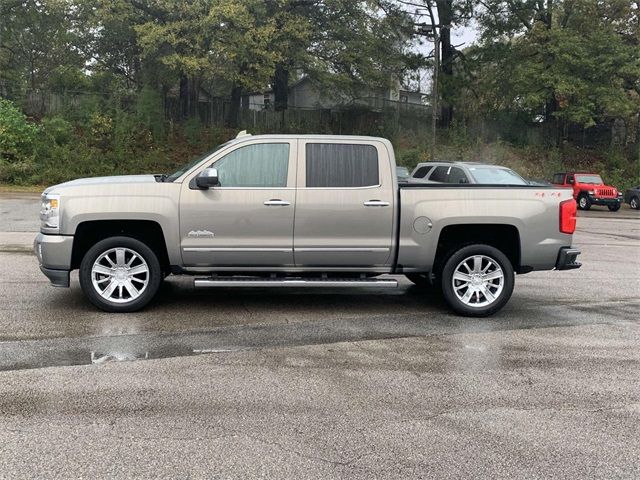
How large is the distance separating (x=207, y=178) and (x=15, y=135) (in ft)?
91.5

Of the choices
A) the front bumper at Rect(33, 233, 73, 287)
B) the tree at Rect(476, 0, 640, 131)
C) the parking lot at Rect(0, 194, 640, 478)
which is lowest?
the parking lot at Rect(0, 194, 640, 478)

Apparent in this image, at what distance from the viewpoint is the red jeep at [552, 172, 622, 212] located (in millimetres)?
28719

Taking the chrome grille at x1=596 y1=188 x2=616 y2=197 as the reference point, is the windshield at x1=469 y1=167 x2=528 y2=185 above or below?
above

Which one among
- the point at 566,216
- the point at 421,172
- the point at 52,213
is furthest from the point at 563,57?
the point at 52,213

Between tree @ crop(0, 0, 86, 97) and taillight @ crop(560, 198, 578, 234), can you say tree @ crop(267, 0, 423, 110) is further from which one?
taillight @ crop(560, 198, 578, 234)

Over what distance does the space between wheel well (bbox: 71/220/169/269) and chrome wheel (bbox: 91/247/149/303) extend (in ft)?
0.87

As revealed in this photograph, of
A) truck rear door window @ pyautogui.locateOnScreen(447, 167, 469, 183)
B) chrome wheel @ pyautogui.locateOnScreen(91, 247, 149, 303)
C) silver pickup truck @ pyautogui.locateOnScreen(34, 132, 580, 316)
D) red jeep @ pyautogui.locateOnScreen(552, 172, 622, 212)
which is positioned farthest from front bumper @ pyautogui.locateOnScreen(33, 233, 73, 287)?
red jeep @ pyautogui.locateOnScreen(552, 172, 622, 212)

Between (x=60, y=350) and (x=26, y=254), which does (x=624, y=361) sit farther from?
(x=26, y=254)

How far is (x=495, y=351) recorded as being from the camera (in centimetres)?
573

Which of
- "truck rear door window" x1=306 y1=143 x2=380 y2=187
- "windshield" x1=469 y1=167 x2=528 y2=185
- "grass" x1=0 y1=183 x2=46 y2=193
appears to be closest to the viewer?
"truck rear door window" x1=306 y1=143 x2=380 y2=187

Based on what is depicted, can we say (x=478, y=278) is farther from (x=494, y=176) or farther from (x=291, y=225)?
(x=494, y=176)

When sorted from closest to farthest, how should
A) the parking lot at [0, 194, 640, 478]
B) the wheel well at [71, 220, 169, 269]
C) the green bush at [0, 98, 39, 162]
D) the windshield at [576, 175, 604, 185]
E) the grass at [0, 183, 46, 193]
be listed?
1. the parking lot at [0, 194, 640, 478]
2. the wheel well at [71, 220, 169, 269]
3. the grass at [0, 183, 46, 193]
4. the windshield at [576, 175, 604, 185]
5. the green bush at [0, 98, 39, 162]

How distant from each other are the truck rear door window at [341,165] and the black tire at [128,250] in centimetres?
190

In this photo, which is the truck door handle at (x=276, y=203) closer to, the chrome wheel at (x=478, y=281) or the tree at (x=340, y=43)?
the chrome wheel at (x=478, y=281)
